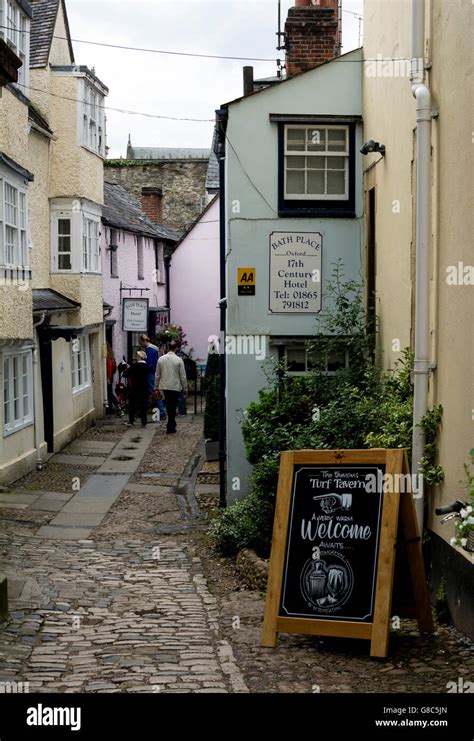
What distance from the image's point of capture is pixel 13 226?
15.5 meters

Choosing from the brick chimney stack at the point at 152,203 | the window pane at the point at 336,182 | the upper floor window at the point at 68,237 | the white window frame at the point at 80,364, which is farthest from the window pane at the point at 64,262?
the brick chimney stack at the point at 152,203

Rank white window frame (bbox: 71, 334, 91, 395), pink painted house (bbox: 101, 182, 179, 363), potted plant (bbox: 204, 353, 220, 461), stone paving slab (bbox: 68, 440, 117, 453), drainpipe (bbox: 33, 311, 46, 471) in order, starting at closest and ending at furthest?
drainpipe (bbox: 33, 311, 46, 471) → potted plant (bbox: 204, 353, 220, 461) → stone paving slab (bbox: 68, 440, 117, 453) → white window frame (bbox: 71, 334, 91, 395) → pink painted house (bbox: 101, 182, 179, 363)

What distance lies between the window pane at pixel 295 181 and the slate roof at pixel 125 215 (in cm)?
1268

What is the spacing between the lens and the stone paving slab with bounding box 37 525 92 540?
12.0 meters

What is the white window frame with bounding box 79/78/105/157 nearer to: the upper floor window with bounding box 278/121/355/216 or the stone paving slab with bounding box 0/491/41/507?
the upper floor window with bounding box 278/121/355/216

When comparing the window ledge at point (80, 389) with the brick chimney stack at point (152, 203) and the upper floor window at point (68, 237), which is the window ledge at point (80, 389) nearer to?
the upper floor window at point (68, 237)

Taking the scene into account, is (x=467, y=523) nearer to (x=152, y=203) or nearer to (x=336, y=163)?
(x=336, y=163)

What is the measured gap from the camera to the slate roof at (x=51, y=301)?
17.8 m

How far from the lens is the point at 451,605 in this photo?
7.57 m

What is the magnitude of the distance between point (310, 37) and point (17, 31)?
489cm

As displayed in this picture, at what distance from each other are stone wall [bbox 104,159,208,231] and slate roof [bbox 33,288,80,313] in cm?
2838

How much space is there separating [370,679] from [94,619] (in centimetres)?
286

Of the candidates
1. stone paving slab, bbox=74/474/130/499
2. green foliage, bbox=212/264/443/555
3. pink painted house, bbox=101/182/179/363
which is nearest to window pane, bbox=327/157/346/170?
green foliage, bbox=212/264/443/555

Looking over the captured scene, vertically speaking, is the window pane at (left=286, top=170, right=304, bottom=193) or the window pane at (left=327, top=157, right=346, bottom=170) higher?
the window pane at (left=327, top=157, right=346, bottom=170)
